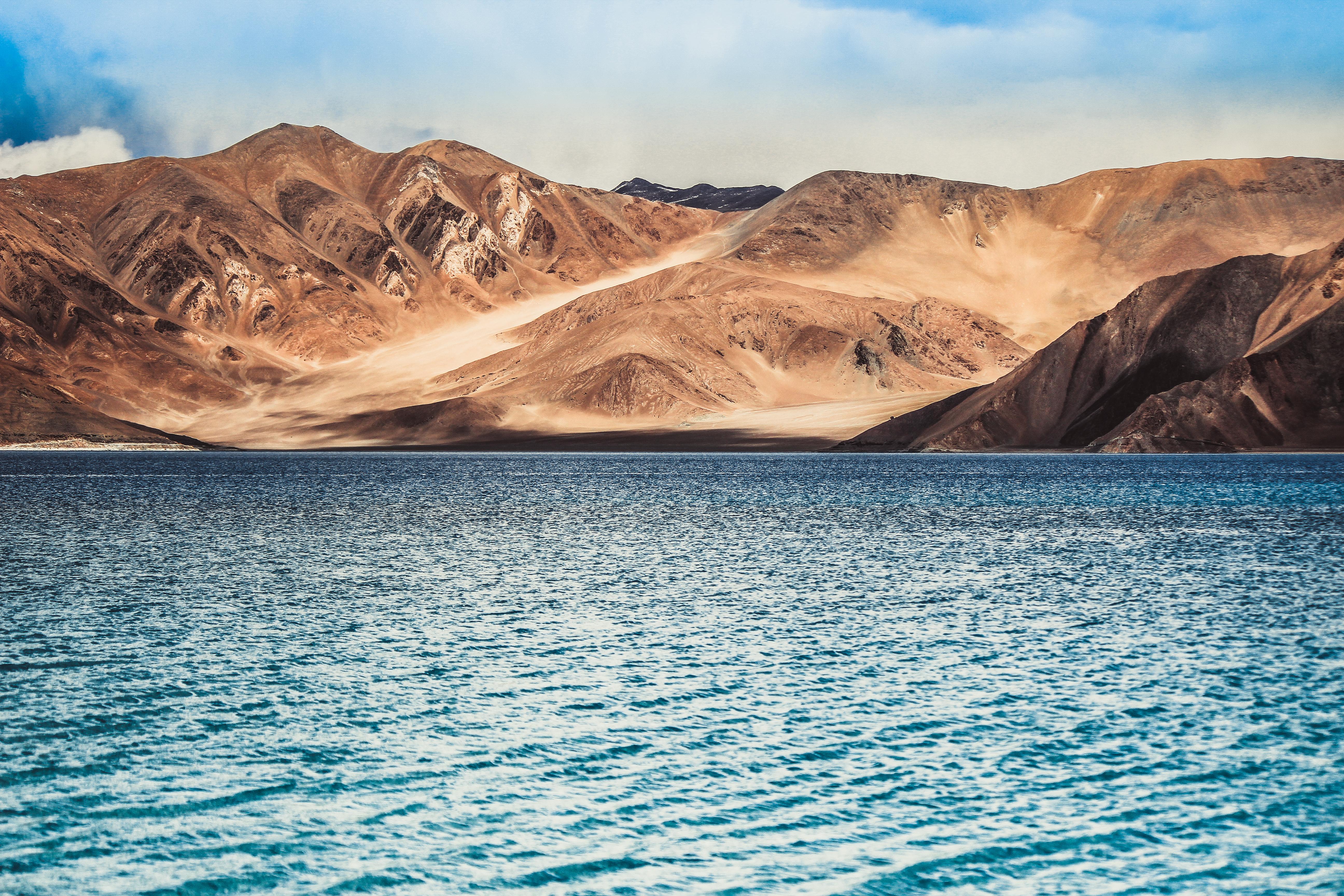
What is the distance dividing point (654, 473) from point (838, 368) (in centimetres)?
9573

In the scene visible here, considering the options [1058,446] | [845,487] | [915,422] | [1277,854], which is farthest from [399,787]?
[915,422]

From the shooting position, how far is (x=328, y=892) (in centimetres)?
1038

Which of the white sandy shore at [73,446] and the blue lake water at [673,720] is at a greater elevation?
the white sandy shore at [73,446]

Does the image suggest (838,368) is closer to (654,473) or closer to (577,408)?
(577,408)

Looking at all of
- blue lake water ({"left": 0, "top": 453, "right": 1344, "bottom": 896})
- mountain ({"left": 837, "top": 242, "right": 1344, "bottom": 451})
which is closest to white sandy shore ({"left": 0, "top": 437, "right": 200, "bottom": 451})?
mountain ({"left": 837, "top": 242, "right": 1344, "bottom": 451})

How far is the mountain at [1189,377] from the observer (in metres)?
110

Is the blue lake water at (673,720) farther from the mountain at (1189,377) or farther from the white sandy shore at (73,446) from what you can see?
the white sandy shore at (73,446)

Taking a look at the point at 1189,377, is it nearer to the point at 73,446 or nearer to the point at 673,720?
the point at 673,720

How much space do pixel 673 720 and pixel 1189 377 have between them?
116m

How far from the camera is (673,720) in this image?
16109mm

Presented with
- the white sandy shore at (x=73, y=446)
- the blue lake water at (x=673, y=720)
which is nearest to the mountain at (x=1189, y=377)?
the blue lake water at (x=673, y=720)

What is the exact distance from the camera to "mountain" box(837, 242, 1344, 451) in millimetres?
109750

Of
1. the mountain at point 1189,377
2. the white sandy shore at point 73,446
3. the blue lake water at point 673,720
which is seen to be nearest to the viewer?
the blue lake water at point 673,720

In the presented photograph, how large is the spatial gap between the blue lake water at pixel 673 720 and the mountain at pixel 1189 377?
3044 inches
